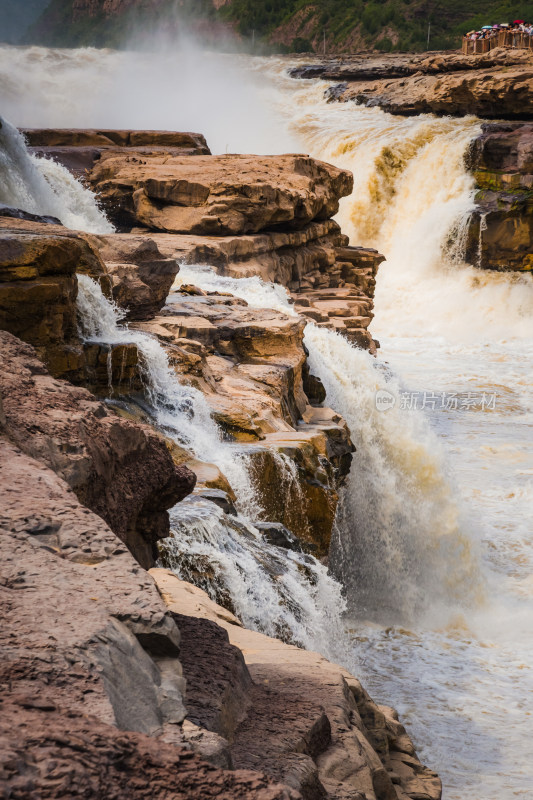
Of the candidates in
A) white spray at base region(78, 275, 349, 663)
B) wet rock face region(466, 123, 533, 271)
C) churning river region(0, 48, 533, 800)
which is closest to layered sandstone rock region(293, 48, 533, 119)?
churning river region(0, 48, 533, 800)

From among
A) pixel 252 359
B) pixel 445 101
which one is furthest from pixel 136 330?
pixel 445 101

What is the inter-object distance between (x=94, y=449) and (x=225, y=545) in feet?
7.83

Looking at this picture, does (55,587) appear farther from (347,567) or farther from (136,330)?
(347,567)

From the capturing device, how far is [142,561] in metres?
3.62

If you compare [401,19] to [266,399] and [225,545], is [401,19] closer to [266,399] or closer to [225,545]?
[266,399]

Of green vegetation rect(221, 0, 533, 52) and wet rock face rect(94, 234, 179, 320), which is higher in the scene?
green vegetation rect(221, 0, 533, 52)

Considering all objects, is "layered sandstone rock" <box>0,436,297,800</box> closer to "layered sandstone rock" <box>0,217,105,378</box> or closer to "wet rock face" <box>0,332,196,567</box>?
"wet rock face" <box>0,332,196,567</box>

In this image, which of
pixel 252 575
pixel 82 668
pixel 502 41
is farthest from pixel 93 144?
pixel 82 668

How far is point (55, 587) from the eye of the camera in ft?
6.47

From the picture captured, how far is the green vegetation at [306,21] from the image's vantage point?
133 feet

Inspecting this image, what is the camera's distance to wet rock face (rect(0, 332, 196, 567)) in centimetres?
281

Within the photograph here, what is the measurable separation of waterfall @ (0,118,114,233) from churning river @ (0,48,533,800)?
195 inches

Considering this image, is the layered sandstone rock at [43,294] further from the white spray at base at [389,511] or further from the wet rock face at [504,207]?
the wet rock face at [504,207]

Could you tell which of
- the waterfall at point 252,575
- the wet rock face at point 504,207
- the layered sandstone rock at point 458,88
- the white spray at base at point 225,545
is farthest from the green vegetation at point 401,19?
the waterfall at point 252,575
